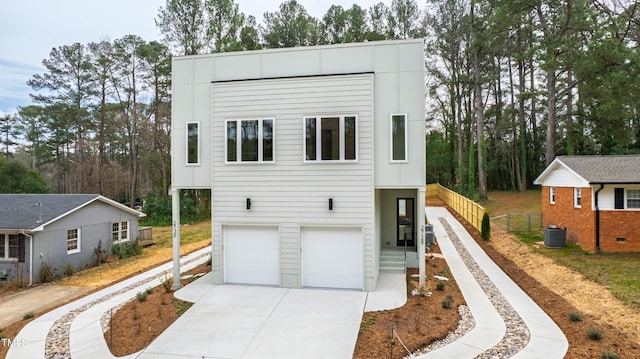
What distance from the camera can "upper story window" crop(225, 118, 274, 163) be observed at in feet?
31.6

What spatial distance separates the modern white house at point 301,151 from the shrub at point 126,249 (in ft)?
A: 28.7

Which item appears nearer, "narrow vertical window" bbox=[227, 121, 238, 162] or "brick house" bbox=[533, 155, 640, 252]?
"narrow vertical window" bbox=[227, 121, 238, 162]

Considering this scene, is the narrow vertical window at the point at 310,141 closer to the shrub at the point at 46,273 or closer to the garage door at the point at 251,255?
the garage door at the point at 251,255

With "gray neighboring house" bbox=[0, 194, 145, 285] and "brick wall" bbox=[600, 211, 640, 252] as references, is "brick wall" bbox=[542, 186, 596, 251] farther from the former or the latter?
"gray neighboring house" bbox=[0, 194, 145, 285]

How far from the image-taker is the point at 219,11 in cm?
2666

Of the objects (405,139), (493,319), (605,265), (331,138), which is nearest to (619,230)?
(605,265)

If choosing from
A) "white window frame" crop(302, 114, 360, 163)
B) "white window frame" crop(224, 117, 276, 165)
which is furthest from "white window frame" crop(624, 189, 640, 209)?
"white window frame" crop(224, 117, 276, 165)

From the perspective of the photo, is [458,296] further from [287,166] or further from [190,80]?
[190,80]

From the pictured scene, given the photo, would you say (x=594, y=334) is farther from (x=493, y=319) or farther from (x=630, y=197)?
(x=630, y=197)

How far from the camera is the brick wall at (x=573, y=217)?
→ 1267cm

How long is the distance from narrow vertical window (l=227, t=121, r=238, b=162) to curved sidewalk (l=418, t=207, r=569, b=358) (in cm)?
686

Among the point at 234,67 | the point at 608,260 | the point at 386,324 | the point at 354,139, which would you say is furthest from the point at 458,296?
the point at 234,67

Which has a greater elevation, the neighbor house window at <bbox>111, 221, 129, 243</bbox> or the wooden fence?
the wooden fence

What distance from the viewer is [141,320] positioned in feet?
24.4
